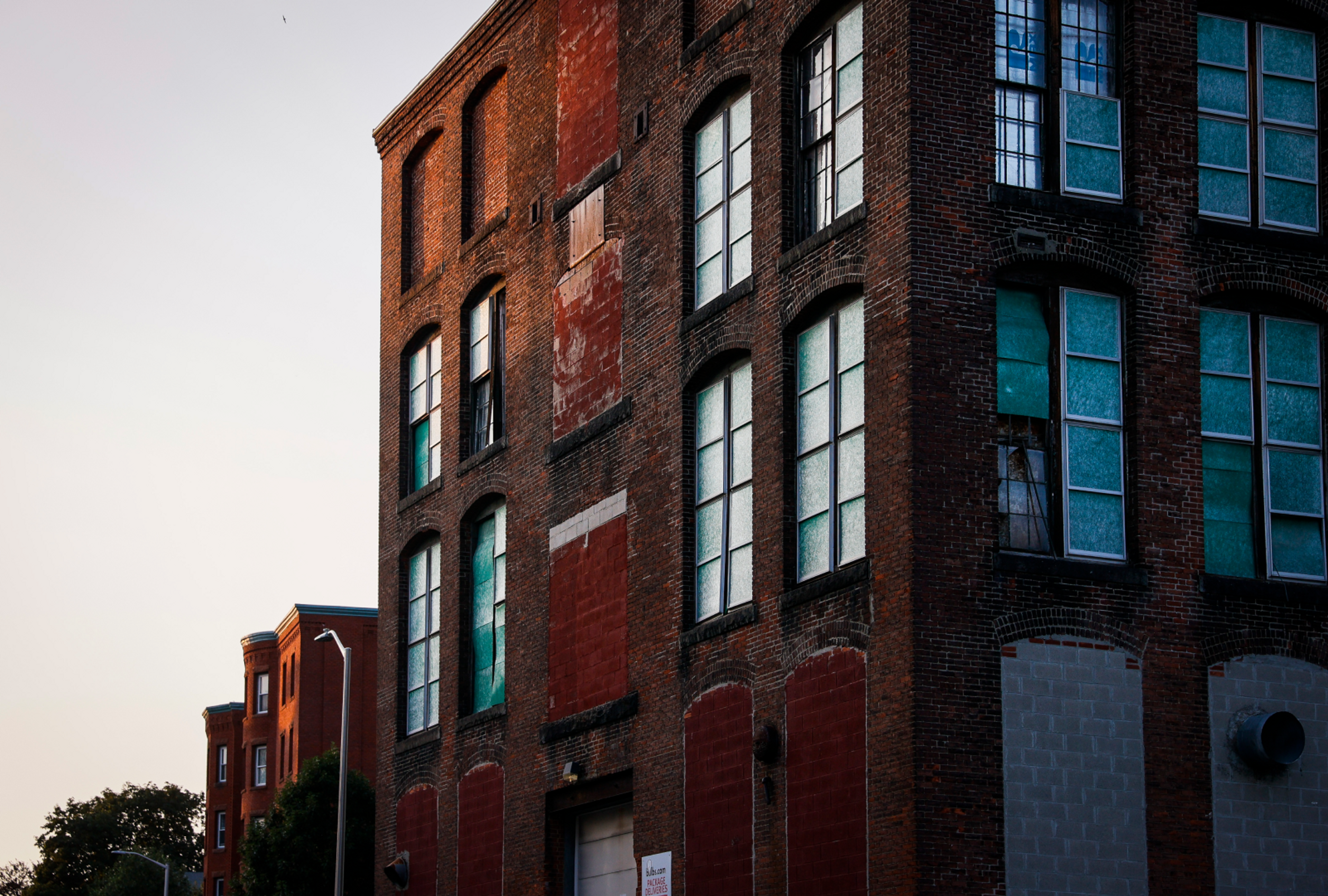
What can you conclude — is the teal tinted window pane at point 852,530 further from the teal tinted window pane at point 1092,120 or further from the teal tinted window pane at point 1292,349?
the teal tinted window pane at point 1292,349

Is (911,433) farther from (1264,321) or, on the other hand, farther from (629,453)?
(629,453)

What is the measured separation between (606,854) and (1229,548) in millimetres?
11146

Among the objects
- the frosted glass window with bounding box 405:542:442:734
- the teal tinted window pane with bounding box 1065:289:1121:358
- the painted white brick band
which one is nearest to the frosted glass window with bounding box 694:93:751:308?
the painted white brick band

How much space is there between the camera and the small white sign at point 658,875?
2500cm

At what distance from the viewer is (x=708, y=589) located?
25.2 meters

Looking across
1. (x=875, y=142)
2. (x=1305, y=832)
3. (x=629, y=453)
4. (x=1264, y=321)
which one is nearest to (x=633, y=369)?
(x=629, y=453)

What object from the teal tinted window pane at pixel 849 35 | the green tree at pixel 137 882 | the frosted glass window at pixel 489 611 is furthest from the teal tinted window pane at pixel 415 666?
the green tree at pixel 137 882

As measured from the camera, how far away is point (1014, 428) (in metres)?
21.1

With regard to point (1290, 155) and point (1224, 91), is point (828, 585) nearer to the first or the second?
point (1224, 91)

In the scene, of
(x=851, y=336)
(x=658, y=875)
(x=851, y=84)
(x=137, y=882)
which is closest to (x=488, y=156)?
(x=851, y=84)

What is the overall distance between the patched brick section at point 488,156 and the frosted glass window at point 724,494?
10.0 meters

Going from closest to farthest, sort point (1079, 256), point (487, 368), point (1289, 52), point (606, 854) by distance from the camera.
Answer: point (1079, 256) → point (1289, 52) → point (606, 854) → point (487, 368)

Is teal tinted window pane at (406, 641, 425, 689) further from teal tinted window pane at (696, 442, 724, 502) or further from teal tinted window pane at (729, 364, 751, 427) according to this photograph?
teal tinted window pane at (729, 364, 751, 427)

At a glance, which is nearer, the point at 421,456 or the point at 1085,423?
the point at 1085,423
